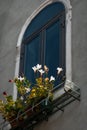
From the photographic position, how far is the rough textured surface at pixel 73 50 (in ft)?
27.7

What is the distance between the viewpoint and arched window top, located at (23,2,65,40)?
10527 mm

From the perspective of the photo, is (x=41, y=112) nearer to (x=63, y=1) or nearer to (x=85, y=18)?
(x=85, y=18)

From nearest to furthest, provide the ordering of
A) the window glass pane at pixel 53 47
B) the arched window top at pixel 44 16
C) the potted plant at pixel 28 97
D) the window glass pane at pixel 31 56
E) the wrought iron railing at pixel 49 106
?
the wrought iron railing at pixel 49 106, the potted plant at pixel 28 97, the window glass pane at pixel 53 47, the window glass pane at pixel 31 56, the arched window top at pixel 44 16

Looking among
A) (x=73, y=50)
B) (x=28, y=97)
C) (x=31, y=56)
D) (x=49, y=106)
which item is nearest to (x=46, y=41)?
(x=31, y=56)

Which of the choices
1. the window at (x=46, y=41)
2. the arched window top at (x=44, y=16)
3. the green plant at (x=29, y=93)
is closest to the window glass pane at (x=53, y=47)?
the window at (x=46, y=41)

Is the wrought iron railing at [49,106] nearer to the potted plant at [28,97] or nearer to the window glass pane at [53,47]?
the potted plant at [28,97]

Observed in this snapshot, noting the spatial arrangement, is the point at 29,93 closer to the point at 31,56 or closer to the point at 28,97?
the point at 28,97

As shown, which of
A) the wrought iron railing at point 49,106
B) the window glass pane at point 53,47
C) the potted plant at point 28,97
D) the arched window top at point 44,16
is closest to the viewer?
the wrought iron railing at point 49,106

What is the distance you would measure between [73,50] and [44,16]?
1882 mm

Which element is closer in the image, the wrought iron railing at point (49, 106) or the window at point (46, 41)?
the wrought iron railing at point (49, 106)

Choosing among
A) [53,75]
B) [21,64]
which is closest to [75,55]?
[53,75]

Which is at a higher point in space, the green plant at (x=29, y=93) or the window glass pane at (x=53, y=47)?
the window glass pane at (x=53, y=47)

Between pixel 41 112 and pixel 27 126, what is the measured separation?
1.69ft

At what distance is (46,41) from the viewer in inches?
409
